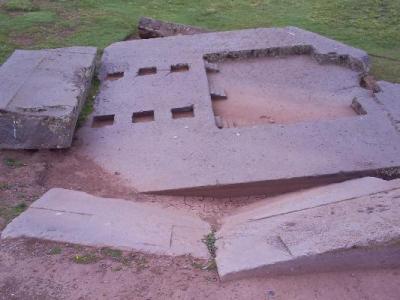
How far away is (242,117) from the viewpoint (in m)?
6.37

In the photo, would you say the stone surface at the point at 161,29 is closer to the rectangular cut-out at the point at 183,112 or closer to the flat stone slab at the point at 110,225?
the rectangular cut-out at the point at 183,112

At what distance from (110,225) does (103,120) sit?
7.79 ft

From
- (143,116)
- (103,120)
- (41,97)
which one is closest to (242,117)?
(143,116)

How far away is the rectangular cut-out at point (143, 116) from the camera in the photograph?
622cm

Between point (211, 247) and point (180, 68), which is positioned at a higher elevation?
point (211, 247)

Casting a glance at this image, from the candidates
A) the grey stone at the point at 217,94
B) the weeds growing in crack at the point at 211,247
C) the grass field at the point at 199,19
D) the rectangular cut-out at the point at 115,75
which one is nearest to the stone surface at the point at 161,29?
the grass field at the point at 199,19

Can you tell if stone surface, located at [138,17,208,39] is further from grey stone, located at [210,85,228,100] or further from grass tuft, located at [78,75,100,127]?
grey stone, located at [210,85,228,100]

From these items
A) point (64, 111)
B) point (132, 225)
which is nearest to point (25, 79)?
point (64, 111)

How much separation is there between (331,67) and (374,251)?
4.33m

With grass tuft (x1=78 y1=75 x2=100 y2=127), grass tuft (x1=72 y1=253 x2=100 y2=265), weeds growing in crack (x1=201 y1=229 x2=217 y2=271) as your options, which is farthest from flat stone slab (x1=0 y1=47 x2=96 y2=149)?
weeds growing in crack (x1=201 y1=229 x2=217 y2=271)

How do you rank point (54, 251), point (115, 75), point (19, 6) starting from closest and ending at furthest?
point (54, 251)
point (115, 75)
point (19, 6)

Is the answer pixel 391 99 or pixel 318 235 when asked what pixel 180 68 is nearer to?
pixel 391 99

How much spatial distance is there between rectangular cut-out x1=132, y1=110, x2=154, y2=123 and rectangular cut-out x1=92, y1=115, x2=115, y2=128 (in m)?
0.25

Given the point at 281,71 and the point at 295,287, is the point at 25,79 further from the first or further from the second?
the point at 295,287
